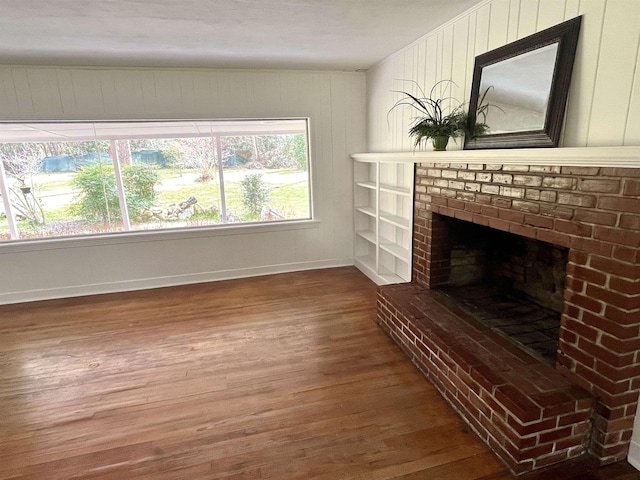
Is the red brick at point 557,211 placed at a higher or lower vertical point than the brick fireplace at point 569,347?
higher

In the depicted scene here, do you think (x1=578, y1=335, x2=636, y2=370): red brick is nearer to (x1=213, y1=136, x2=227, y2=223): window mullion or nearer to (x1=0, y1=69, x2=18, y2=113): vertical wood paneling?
(x1=213, y1=136, x2=227, y2=223): window mullion

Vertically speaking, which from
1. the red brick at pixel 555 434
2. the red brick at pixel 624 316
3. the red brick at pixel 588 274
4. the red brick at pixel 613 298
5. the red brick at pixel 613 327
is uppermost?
the red brick at pixel 588 274

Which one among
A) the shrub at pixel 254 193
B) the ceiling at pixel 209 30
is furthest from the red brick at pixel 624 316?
the shrub at pixel 254 193

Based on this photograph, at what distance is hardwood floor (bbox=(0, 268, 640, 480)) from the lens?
5.90 feet

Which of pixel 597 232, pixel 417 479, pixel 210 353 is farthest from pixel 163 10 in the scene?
pixel 417 479

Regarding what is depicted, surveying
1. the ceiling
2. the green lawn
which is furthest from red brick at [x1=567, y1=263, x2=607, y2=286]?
the green lawn

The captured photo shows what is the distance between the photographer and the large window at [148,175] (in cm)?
386

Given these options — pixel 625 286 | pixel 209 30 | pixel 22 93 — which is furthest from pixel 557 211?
pixel 22 93

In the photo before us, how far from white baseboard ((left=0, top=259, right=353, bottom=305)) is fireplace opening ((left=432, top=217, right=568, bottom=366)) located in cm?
196

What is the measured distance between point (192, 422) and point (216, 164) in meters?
2.99

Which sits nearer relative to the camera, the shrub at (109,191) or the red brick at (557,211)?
the red brick at (557,211)

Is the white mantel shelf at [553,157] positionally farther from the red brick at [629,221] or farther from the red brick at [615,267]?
the red brick at [615,267]

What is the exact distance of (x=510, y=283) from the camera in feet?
9.99

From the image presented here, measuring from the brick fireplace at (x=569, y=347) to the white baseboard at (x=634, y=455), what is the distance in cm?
4
